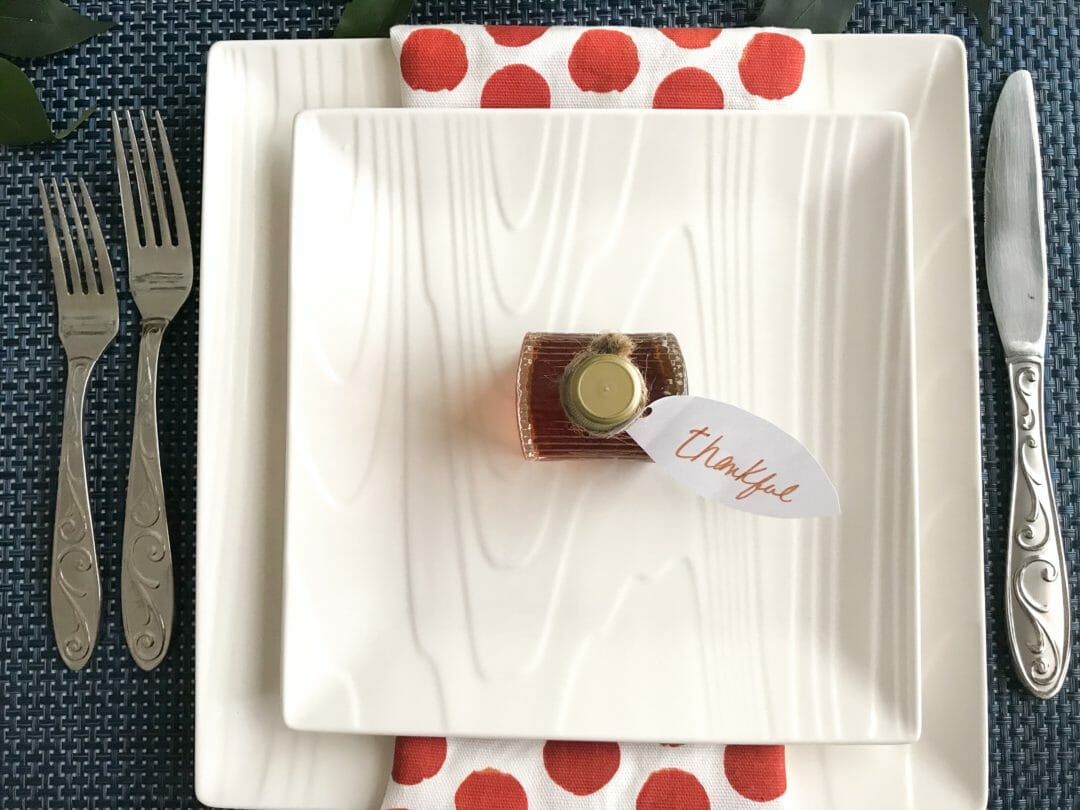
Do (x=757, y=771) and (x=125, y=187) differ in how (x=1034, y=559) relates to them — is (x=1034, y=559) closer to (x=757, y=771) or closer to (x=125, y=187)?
(x=757, y=771)

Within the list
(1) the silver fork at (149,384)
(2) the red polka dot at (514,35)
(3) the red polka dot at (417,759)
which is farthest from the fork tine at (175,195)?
(3) the red polka dot at (417,759)

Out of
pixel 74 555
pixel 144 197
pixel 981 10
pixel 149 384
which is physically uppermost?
pixel 981 10

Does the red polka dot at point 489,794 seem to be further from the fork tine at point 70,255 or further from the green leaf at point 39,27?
the green leaf at point 39,27

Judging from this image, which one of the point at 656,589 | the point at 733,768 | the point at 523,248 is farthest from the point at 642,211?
the point at 733,768

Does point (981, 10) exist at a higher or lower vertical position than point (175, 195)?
higher

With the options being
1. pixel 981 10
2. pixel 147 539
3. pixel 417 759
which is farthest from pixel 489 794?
pixel 981 10

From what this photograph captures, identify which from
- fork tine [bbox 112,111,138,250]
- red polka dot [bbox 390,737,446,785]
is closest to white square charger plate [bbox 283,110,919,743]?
red polka dot [bbox 390,737,446,785]

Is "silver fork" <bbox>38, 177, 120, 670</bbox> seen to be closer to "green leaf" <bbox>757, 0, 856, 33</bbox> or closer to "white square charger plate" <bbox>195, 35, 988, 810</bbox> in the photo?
"white square charger plate" <bbox>195, 35, 988, 810</bbox>
